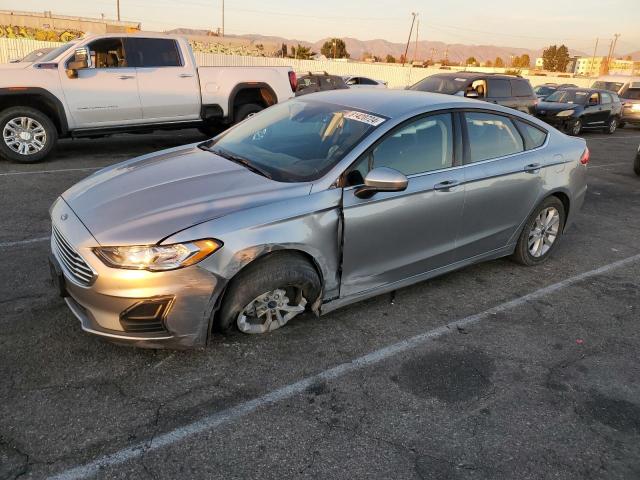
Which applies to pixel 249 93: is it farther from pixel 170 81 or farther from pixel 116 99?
pixel 116 99

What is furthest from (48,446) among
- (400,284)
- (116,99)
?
(116,99)

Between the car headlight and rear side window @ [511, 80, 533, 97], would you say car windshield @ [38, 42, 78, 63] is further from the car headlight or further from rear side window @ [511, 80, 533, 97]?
rear side window @ [511, 80, 533, 97]

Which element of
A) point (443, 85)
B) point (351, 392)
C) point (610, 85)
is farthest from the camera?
point (610, 85)

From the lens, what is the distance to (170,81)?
29.1ft

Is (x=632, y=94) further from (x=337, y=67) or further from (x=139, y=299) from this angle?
(x=139, y=299)

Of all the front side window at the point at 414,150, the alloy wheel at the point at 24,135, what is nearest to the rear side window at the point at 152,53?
the alloy wheel at the point at 24,135

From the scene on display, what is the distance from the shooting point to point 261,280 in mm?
3121

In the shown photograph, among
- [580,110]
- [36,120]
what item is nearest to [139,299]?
[36,120]

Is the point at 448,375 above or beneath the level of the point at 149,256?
beneath

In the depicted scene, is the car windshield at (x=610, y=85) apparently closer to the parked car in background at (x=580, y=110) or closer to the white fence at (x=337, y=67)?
the parked car in background at (x=580, y=110)

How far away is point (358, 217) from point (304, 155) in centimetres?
63

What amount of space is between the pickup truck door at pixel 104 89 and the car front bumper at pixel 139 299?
5942mm

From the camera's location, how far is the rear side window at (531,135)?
4.63 meters

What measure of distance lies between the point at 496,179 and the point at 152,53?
6.87 meters
